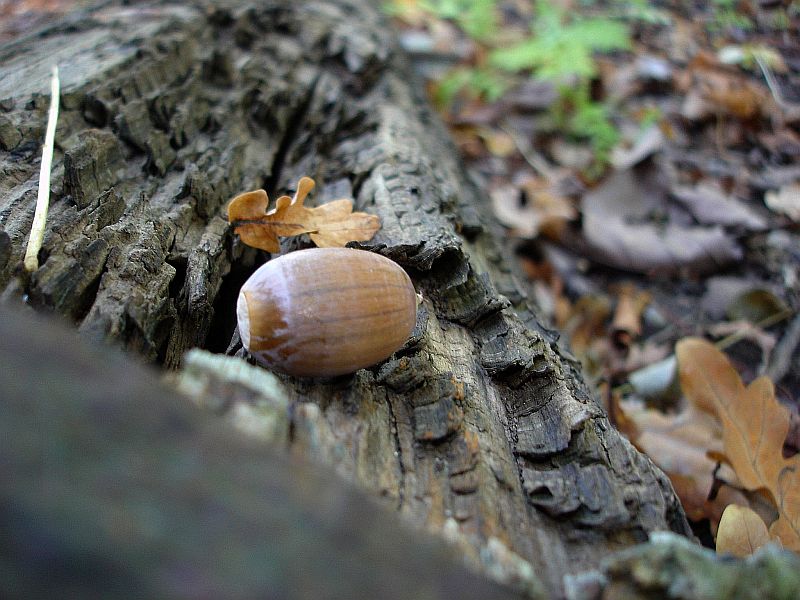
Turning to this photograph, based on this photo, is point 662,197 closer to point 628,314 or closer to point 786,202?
point 786,202

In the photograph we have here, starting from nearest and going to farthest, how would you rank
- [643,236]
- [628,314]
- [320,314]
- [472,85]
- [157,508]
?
[157,508], [320,314], [628,314], [643,236], [472,85]

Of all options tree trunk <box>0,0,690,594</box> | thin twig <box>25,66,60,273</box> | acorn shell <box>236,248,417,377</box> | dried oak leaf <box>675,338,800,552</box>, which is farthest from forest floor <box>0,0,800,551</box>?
thin twig <box>25,66,60,273</box>

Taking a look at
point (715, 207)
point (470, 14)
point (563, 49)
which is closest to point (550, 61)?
point (563, 49)

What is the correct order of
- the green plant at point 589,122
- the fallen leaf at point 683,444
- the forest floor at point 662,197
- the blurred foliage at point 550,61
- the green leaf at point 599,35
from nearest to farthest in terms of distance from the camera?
the fallen leaf at point 683,444 < the forest floor at point 662,197 < the green plant at point 589,122 < the blurred foliage at point 550,61 < the green leaf at point 599,35

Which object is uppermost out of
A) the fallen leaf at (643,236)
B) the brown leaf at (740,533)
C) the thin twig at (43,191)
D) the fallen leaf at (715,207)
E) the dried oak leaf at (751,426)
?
the thin twig at (43,191)

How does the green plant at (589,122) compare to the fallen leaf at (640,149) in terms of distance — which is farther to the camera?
the green plant at (589,122)

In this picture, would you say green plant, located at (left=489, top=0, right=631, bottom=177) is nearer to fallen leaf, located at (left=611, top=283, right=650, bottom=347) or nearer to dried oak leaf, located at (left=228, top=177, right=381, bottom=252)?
fallen leaf, located at (left=611, top=283, right=650, bottom=347)

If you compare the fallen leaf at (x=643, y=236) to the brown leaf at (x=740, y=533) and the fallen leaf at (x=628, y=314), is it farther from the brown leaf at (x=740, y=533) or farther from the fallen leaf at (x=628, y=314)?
the brown leaf at (x=740, y=533)

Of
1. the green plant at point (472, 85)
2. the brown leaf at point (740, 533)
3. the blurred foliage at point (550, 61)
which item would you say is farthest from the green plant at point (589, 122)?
the brown leaf at point (740, 533)
